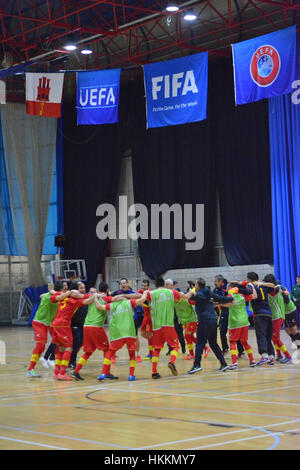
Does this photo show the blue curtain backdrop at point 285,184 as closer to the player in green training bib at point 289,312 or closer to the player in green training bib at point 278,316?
the player in green training bib at point 289,312

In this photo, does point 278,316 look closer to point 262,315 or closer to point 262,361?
point 262,315

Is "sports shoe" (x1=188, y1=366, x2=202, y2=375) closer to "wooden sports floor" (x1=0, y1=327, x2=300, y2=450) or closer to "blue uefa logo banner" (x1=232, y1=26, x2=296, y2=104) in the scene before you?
"wooden sports floor" (x1=0, y1=327, x2=300, y2=450)

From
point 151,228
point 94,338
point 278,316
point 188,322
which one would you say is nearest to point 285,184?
point 151,228

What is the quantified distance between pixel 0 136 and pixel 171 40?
9867 millimetres

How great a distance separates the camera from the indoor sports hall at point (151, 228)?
10.3 metres

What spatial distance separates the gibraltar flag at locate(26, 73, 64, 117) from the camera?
2566 cm

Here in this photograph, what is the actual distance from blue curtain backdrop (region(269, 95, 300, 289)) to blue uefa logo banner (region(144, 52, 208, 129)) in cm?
563

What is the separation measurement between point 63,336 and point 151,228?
63.9ft

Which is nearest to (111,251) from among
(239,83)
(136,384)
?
(239,83)

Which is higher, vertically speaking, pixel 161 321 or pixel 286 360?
pixel 161 321

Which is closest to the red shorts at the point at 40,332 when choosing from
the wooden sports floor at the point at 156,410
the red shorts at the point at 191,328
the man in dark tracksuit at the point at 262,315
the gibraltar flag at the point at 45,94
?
the wooden sports floor at the point at 156,410

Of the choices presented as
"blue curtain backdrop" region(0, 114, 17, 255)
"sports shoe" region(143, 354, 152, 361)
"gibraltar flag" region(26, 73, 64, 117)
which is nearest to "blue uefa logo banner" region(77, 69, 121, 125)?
"gibraltar flag" region(26, 73, 64, 117)

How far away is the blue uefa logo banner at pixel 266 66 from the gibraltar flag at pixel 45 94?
661 centimetres

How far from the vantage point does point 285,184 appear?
28.5m
